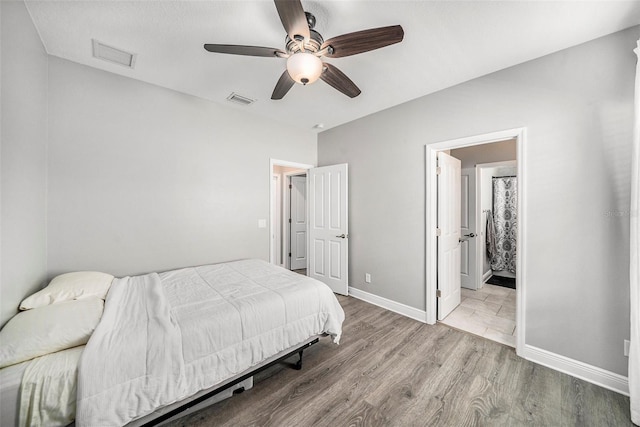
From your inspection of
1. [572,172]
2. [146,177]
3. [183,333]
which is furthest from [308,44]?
[572,172]

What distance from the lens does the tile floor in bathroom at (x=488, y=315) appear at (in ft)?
8.42

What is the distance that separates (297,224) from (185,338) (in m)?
4.06

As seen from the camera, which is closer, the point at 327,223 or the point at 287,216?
the point at 327,223

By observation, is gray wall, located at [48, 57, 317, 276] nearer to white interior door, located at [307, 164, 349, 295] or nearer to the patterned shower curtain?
white interior door, located at [307, 164, 349, 295]

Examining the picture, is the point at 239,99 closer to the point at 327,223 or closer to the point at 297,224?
the point at 327,223

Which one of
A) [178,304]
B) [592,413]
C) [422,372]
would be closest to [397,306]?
[422,372]

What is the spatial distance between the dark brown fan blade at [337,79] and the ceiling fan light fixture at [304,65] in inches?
6.2

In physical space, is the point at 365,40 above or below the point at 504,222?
above

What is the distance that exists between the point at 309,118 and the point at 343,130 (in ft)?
1.93

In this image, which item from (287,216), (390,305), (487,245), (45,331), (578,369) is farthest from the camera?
(287,216)

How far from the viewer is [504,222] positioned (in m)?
4.65

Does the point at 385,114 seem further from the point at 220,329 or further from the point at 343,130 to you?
the point at 220,329

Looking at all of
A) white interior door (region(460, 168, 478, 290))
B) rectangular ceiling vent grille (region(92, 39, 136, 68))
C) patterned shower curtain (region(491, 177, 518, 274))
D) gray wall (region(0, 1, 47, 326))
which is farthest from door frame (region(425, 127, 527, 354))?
gray wall (region(0, 1, 47, 326))

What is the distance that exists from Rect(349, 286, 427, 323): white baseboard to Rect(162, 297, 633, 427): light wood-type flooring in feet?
1.60
